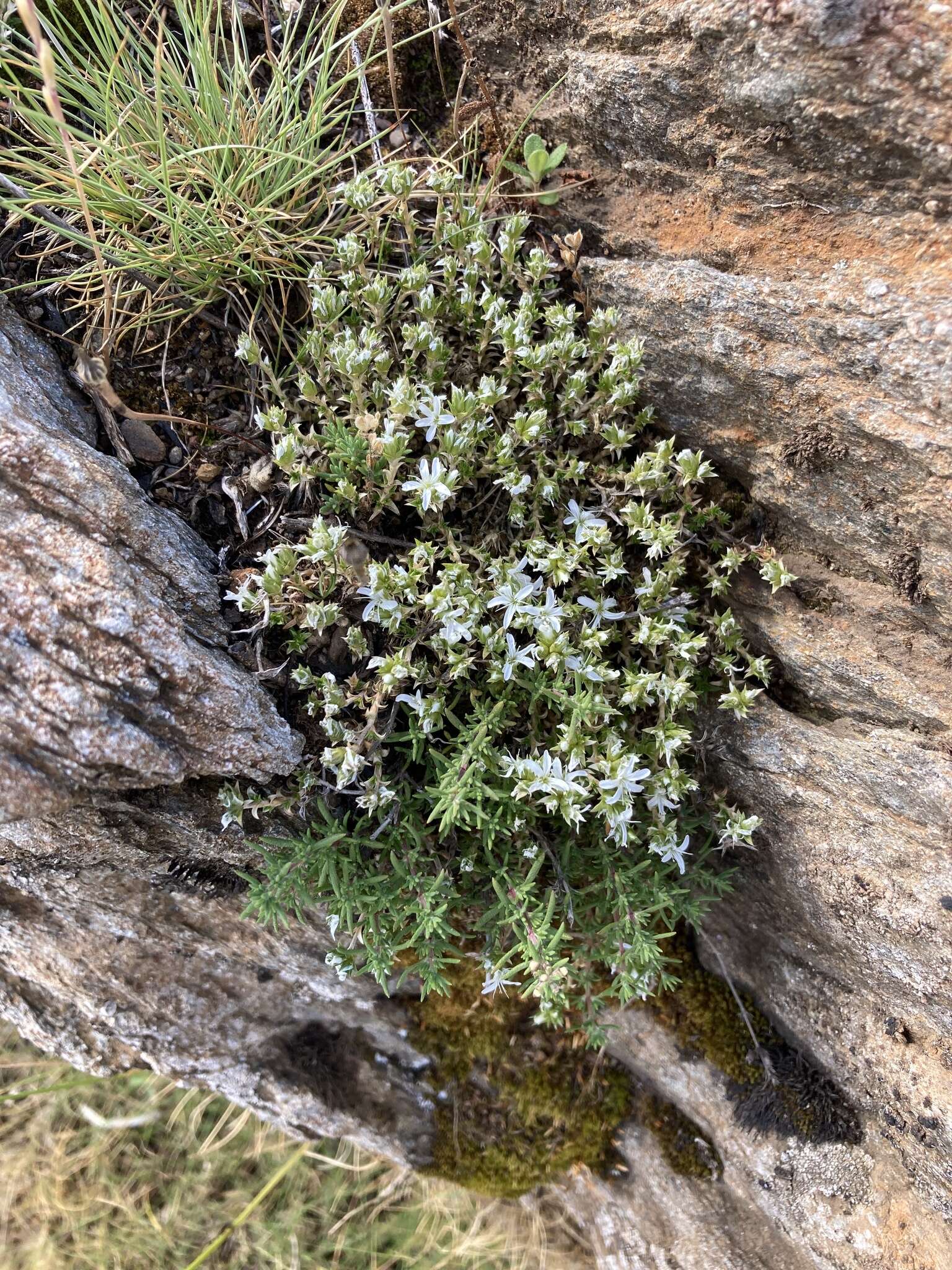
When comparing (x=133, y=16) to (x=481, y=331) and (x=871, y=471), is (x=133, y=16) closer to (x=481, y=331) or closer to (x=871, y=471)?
(x=481, y=331)

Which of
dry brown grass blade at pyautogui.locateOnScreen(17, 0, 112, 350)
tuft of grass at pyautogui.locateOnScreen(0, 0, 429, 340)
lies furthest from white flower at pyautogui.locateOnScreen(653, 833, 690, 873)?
dry brown grass blade at pyautogui.locateOnScreen(17, 0, 112, 350)

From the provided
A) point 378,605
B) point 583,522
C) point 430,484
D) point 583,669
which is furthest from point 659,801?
point 430,484

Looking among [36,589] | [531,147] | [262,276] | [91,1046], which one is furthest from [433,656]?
[91,1046]

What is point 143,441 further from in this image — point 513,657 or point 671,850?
point 671,850

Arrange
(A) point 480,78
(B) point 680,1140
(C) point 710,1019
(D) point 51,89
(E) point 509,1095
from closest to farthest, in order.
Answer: (D) point 51,89 → (A) point 480,78 → (C) point 710,1019 → (B) point 680,1140 → (E) point 509,1095

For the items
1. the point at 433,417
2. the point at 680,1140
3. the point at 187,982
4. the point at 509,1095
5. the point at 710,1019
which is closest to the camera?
the point at 433,417

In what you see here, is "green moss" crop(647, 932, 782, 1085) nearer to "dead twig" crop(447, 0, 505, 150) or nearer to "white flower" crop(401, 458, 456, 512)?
"white flower" crop(401, 458, 456, 512)

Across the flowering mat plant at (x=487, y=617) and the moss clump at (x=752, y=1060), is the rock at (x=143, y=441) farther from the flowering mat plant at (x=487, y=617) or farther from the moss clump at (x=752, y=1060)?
the moss clump at (x=752, y=1060)
